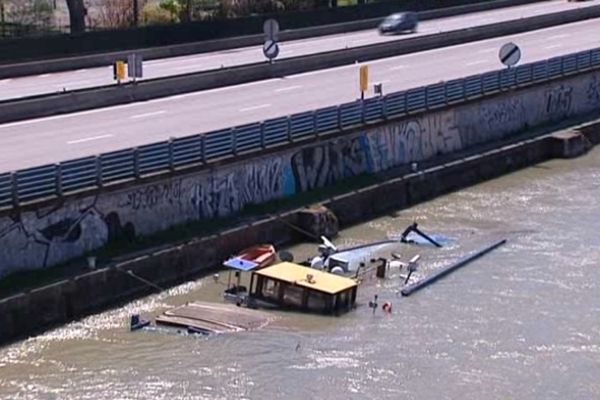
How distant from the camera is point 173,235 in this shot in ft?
129

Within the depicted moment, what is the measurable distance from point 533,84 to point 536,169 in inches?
224

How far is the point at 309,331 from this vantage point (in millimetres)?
34031

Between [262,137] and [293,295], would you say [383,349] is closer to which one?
[293,295]

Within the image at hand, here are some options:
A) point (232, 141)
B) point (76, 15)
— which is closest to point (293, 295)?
point (232, 141)

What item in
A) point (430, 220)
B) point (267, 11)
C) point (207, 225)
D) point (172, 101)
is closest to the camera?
point (207, 225)

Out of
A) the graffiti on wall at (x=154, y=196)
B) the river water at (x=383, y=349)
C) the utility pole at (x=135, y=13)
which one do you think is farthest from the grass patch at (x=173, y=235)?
the utility pole at (x=135, y=13)

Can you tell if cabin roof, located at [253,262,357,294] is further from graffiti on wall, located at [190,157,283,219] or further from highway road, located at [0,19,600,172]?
highway road, located at [0,19,600,172]

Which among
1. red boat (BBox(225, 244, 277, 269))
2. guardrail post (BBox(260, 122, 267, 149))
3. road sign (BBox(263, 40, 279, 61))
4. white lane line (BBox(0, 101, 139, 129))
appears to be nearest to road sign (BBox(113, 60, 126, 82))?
white lane line (BBox(0, 101, 139, 129))

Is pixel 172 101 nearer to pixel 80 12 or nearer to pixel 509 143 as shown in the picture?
pixel 509 143

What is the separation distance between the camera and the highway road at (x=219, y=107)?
143ft

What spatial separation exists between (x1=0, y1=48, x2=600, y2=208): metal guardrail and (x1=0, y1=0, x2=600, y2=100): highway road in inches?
472

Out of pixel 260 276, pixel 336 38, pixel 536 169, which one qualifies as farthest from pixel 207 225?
pixel 336 38

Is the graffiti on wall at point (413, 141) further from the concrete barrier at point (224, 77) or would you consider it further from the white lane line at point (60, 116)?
the concrete barrier at point (224, 77)

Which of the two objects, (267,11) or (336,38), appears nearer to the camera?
(336,38)
